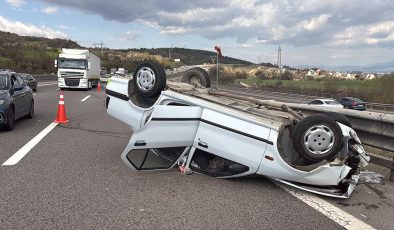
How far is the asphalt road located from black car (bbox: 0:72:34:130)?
10.3 ft

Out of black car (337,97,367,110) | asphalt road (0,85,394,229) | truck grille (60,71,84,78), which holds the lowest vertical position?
black car (337,97,367,110)

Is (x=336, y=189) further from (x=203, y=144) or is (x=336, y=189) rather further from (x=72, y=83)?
(x=72, y=83)

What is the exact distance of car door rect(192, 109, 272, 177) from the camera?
18.3 feet

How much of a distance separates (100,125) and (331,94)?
161ft

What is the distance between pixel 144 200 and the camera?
5.09 metres

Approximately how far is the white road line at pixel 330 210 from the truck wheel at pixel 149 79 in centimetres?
247

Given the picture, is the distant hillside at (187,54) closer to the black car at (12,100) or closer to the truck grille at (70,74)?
the truck grille at (70,74)

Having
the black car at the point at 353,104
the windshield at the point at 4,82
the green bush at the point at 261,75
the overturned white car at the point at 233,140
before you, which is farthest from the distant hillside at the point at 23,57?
the overturned white car at the point at 233,140

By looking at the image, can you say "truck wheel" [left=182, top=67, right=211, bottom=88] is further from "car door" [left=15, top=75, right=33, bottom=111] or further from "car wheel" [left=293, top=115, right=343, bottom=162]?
"car door" [left=15, top=75, right=33, bottom=111]

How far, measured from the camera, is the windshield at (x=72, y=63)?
32756 millimetres

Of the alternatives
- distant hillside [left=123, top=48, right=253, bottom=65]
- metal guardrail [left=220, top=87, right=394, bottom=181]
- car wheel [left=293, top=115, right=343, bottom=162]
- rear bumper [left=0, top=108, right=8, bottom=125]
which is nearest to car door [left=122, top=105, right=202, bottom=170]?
car wheel [left=293, top=115, right=343, bottom=162]

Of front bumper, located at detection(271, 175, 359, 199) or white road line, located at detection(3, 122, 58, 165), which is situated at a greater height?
front bumper, located at detection(271, 175, 359, 199)

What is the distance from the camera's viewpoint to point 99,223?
4277 millimetres

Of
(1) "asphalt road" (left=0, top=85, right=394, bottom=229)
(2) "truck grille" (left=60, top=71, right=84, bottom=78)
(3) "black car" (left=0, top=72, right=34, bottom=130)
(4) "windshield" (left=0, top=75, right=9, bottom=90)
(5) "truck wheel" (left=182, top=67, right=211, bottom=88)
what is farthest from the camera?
(2) "truck grille" (left=60, top=71, right=84, bottom=78)
